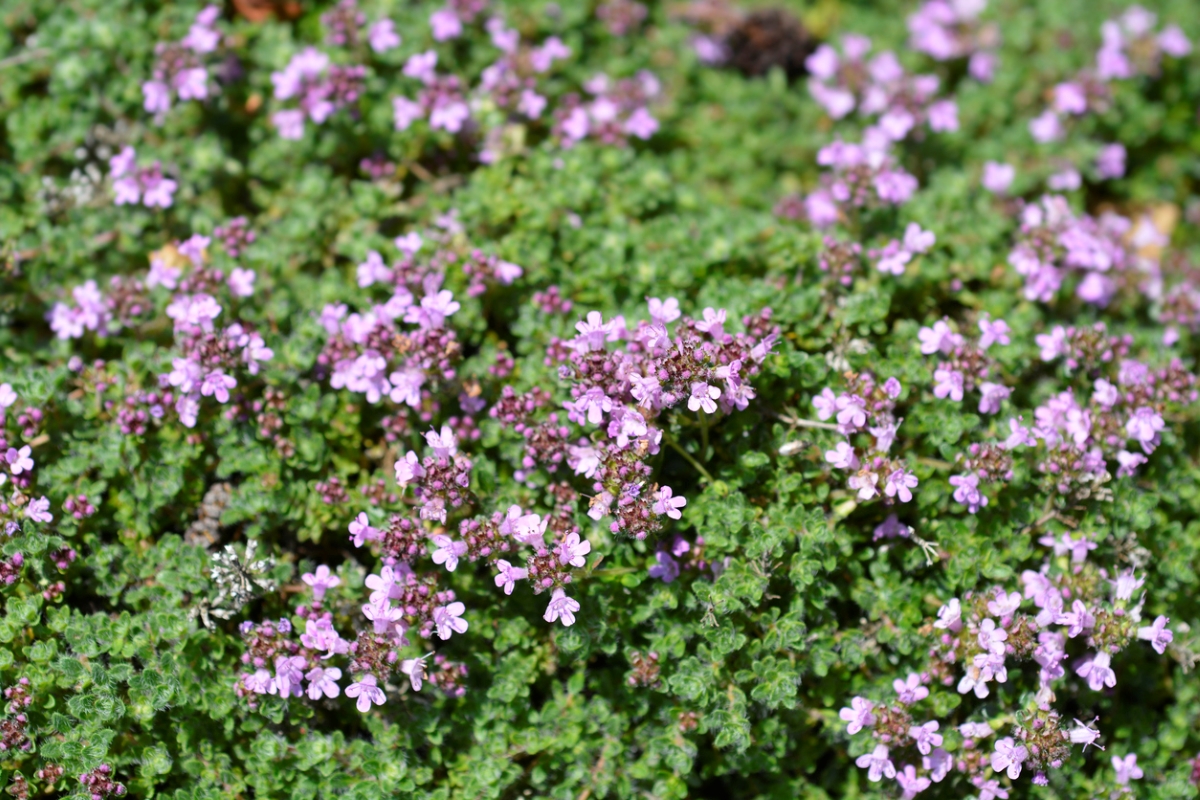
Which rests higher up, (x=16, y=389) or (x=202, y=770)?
(x=16, y=389)

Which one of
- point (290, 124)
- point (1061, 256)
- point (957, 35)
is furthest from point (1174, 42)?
point (290, 124)

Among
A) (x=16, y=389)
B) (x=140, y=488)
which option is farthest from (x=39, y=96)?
(x=140, y=488)

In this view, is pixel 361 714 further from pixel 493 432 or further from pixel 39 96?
pixel 39 96

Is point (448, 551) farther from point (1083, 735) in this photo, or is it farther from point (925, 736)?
point (1083, 735)

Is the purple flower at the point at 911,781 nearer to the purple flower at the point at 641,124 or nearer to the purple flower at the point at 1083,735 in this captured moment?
the purple flower at the point at 1083,735

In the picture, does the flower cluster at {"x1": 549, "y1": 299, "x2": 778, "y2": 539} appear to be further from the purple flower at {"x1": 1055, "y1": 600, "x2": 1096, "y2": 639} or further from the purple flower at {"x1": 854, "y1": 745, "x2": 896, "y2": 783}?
the purple flower at {"x1": 1055, "y1": 600, "x2": 1096, "y2": 639}

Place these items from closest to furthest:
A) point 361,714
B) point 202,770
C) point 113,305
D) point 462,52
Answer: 1. point 202,770
2. point 361,714
3. point 113,305
4. point 462,52
